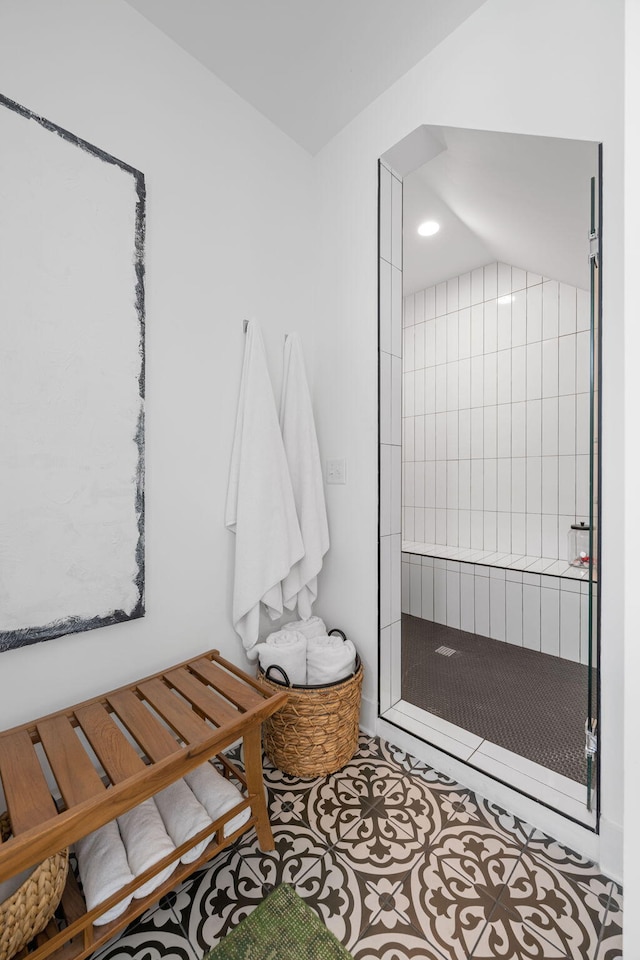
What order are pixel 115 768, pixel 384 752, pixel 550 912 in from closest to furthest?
pixel 115 768, pixel 550 912, pixel 384 752

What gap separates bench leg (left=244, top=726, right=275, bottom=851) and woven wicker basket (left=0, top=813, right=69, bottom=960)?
441mm

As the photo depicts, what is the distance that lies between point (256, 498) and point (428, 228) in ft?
6.76

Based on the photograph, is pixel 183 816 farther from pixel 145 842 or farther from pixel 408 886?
pixel 408 886

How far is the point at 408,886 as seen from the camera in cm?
107

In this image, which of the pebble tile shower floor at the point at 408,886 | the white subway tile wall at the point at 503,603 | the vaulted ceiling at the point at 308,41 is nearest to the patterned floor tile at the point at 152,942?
the pebble tile shower floor at the point at 408,886

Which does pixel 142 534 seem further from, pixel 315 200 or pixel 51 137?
pixel 315 200

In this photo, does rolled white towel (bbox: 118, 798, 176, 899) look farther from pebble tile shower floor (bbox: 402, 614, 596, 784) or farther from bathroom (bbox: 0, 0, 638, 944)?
pebble tile shower floor (bbox: 402, 614, 596, 784)

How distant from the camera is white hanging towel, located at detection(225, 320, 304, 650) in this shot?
1515 millimetres

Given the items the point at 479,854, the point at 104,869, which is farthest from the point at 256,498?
the point at 479,854

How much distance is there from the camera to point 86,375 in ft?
3.93

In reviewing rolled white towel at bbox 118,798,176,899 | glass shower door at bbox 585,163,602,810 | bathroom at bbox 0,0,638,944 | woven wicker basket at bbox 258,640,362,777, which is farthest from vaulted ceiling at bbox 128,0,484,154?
rolled white towel at bbox 118,798,176,899

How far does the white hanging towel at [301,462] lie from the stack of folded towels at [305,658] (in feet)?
0.69

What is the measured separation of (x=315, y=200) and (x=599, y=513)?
179 centimetres

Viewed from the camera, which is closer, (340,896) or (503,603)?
(340,896)
